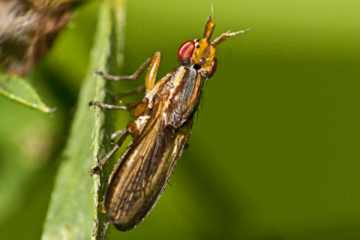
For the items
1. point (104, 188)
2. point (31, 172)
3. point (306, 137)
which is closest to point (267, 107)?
point (306, 137)

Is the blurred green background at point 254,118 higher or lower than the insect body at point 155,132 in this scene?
higher

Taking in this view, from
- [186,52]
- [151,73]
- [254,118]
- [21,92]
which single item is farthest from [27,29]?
[254,118]

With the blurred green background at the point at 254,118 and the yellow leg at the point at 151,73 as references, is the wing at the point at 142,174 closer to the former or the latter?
the yellow leg at the point at 151,73

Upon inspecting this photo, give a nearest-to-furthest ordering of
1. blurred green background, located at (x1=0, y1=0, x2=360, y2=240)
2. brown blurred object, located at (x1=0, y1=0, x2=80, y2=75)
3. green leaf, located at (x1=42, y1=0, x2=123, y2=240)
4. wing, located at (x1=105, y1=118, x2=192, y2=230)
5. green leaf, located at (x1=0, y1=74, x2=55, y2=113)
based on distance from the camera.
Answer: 1. green leaf, located at (x1=42, y1=0, x2=123, y2=240)
2. green leaf, located at (x1=0, y1=74, x2=55, y2=113)
3. wing, located at (x1=105, y1=118, x2=192, y2=230)
4. brown blurred object, located at (x1=0, y1=0, x2=80, y2=75)
5. blurred green background, located at (x1=0, y1=0, x2=360, y2=240)

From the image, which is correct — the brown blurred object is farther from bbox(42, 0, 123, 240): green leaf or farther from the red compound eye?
the red compound eye

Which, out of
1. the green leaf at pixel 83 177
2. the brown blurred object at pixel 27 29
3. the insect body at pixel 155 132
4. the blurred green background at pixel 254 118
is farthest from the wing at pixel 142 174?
the blurred green background at pixel 254 118

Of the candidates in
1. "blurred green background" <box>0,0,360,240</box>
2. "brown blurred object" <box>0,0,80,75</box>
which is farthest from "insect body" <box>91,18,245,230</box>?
"blurred green background" <box>0,0,360,240</box>

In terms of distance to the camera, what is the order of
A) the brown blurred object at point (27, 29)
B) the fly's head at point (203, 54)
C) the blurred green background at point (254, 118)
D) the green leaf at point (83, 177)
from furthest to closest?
1. the blurred green background at point (254, 118)
2. the fly's head at point (203, 54)
3. the brown blurred object at point (27, 29)
4. the green leaf at point (83, 177)
